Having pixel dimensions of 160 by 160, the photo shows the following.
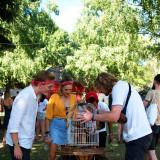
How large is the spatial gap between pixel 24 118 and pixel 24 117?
1 centimetres

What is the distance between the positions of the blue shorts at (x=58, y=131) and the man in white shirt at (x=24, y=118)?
1423 mm

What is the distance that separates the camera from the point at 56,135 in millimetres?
4609

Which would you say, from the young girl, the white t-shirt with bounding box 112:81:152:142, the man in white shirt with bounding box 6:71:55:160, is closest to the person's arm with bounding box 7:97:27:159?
the man in white shirt with bounding box 6:71:55:160

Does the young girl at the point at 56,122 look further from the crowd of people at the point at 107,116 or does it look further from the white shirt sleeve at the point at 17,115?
the white shirt sleeve at the point at 17,115

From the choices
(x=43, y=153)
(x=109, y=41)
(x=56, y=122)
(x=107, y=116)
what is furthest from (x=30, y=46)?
(x=107, y=116)

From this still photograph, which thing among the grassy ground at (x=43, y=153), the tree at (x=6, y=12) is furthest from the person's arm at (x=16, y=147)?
the tree at (x=6, y=12)

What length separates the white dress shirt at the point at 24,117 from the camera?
2.96 metres

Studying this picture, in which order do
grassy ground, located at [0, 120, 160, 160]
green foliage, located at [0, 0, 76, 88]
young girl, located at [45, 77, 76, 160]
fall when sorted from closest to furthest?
young girl, located at [45, 77, 76, 160]
grassy ground, located at [0, 120, 160, 160]
green foliage, located at [0, 0, 76, 88]

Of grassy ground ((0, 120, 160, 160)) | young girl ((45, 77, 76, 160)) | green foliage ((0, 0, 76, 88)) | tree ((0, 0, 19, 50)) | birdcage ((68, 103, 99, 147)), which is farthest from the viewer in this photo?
green foliage ((0, 0, 76, 88))

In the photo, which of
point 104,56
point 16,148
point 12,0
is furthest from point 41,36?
point 16,148

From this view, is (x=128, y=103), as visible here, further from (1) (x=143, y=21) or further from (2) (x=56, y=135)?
(1) (x=143, y=21)

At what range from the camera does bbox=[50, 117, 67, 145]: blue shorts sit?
4.60 m

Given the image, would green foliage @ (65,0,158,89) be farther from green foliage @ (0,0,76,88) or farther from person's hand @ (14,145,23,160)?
person's hand @ (14,145,23,160)

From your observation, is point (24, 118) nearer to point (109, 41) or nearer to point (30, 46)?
point (109, 41)
